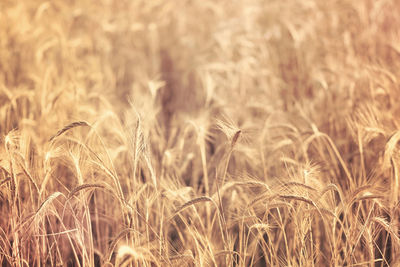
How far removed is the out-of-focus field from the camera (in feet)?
4.78

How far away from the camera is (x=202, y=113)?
87.4 inches

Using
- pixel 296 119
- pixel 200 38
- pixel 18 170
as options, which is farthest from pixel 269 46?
pixel 18 170

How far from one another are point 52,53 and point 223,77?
1.51 metres

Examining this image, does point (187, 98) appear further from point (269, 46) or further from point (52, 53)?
point (52, 53)

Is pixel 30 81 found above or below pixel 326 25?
below

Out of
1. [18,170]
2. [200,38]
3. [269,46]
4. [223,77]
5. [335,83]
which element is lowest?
[18,170]

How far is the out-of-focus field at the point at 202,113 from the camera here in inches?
57.3

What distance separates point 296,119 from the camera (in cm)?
223

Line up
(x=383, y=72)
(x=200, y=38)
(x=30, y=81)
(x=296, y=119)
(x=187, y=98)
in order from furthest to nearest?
(x=200, y=38), (x=187, y=98), (x=30, y=81), (x=296, y=119), (x=383, y=72)

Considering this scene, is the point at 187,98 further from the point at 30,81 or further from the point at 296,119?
the point at 30,81

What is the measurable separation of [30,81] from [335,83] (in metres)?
2.32

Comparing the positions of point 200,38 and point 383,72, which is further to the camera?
point 200,38

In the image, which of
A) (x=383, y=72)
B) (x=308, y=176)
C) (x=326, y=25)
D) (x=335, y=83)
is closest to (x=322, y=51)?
(x=326, y=25)

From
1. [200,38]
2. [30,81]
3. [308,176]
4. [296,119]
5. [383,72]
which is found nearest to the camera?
[308,176]
